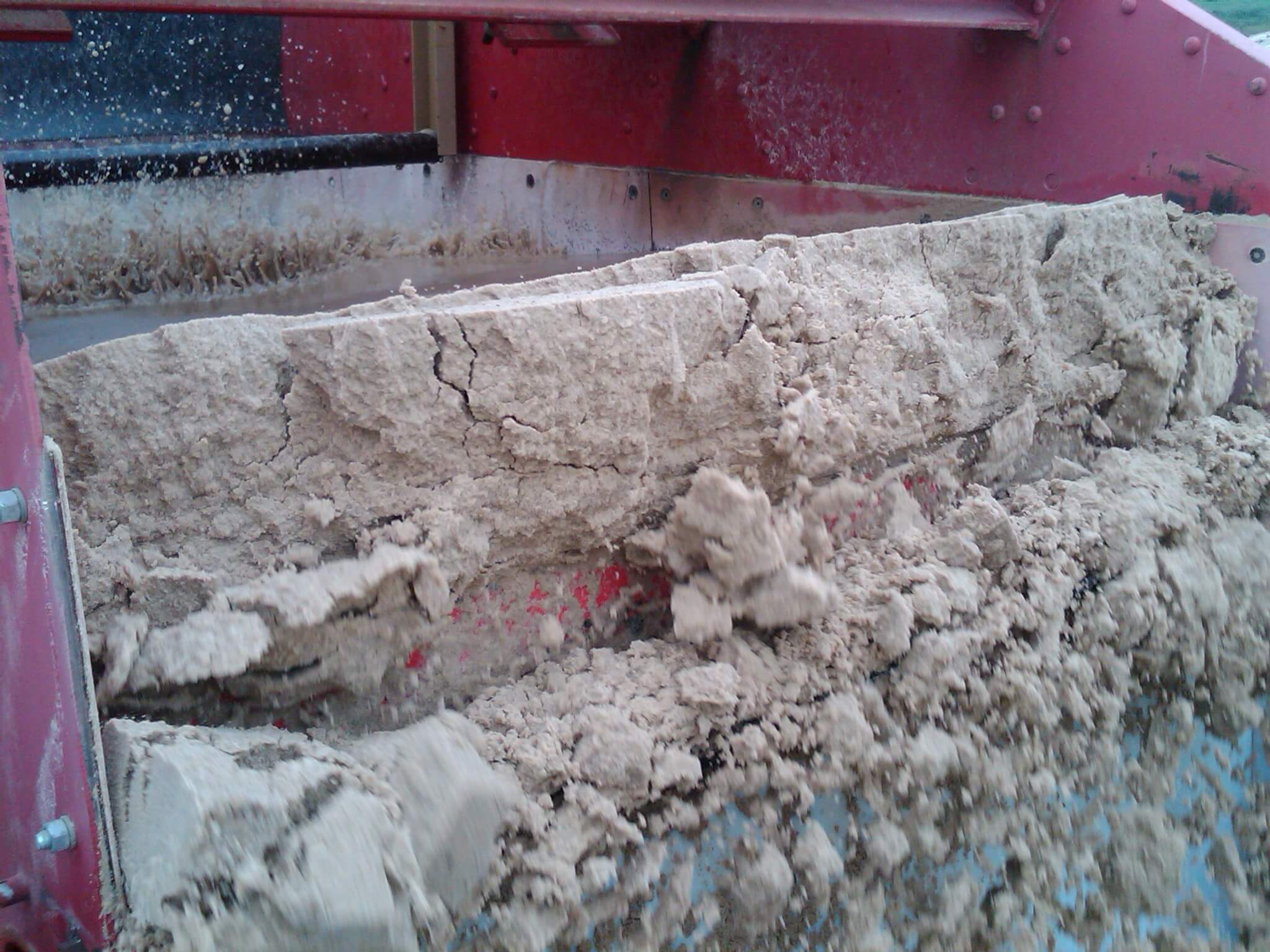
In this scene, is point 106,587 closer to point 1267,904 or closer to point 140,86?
point 1267,904

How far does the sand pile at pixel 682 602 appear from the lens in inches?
43.8

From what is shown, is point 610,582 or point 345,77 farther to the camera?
point 345,77

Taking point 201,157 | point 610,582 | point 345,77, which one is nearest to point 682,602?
point 610,582

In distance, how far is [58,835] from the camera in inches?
38.2

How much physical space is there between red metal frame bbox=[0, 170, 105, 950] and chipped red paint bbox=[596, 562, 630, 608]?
652 millimetres

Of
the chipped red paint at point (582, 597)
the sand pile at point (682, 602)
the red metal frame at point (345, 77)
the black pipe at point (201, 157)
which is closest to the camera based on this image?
the sand pile at point (682, 602)

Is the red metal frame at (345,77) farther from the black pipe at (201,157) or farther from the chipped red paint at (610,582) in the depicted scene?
the chipped red paint at (610,582)

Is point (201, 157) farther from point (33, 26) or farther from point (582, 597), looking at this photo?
point (582, 597)

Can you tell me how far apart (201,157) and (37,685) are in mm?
3231

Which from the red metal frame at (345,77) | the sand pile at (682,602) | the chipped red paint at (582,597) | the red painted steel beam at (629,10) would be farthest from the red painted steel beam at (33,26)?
the red metal frame at (345,77)

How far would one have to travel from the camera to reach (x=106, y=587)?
1099mm

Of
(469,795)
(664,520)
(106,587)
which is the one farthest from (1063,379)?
(106,587)

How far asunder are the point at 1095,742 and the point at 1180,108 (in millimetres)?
1297

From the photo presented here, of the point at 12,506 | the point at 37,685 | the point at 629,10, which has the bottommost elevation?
the point at 37,685
